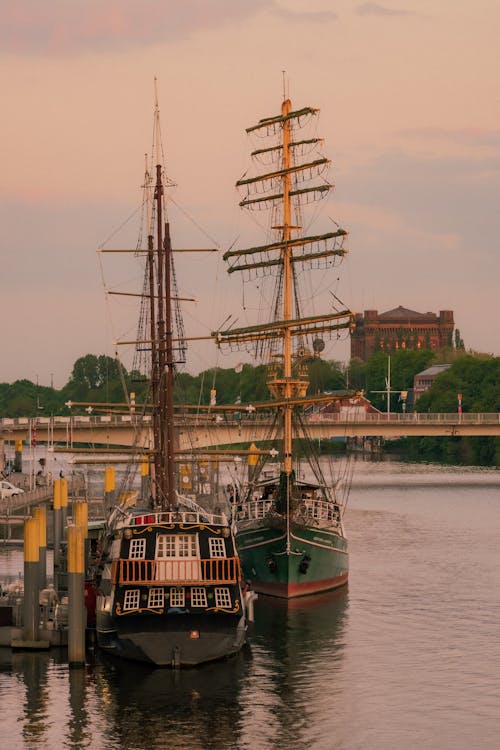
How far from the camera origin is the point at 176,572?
1981 inches

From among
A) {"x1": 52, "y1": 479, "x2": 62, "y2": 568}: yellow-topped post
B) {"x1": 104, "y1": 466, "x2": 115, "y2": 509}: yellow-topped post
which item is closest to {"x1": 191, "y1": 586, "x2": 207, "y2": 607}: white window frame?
{"x1": 52, "y1": 479, "x2": 62, "y2": 568}: yellow-topped post

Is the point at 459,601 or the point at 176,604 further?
the point at 459,601

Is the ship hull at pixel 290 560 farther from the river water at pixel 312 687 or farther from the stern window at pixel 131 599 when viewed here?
the stern window at pixel 131 599

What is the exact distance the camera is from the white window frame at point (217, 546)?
51.2 m

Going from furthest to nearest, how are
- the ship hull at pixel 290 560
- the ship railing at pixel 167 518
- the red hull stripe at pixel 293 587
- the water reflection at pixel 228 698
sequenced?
the red hull stripe at pixel 293 587, the ship hull at pixel 290 560, the ship railing at pixel 167 518, the water reflection at pixel 228 698

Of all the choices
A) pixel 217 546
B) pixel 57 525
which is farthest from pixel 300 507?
pixel 217 546

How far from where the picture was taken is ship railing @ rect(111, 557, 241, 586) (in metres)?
50.1

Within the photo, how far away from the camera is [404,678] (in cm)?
5056

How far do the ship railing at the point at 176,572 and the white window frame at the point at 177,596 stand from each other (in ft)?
0.74

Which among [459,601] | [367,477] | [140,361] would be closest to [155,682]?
[459,601]

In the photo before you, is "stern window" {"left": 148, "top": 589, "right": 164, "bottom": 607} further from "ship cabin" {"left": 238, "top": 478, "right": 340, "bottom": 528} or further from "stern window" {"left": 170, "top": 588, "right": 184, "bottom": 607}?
"ship cabin" {"left": 238, "top": 478, "right": 340, "bottom": 528}

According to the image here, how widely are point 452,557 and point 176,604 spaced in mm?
36692

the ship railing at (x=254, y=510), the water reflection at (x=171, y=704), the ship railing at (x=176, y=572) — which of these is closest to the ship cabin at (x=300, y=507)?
the ship railing at (x=254, y=510)

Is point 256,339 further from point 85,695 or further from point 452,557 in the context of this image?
point 85,695
